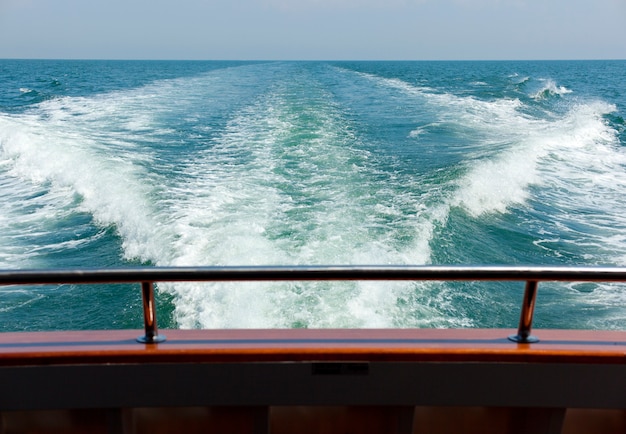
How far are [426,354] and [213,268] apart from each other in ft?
1.82

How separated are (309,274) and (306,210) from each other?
5.20m

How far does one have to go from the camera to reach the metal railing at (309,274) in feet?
4.40

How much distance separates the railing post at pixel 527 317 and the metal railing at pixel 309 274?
7cm

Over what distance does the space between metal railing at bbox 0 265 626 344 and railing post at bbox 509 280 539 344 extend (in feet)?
0.21

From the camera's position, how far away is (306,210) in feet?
21.5

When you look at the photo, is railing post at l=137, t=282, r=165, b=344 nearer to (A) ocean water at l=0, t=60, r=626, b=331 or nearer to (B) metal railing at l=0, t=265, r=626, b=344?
(B) metal railing at l=0, t=265, r=626, b=344

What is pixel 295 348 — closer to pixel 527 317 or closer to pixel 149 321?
pixel 149 321

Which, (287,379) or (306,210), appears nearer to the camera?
(287,379)

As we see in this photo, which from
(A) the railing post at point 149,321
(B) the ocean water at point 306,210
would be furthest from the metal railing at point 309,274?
(B) the ocean water at point 306,210

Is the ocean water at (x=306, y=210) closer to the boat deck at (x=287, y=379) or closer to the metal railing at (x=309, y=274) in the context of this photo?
the boat deck at (x=287, y=379)

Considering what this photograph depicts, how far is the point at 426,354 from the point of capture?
143cm

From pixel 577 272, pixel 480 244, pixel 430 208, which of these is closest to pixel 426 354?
pixel 577 272

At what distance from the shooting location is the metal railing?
1.34 meters

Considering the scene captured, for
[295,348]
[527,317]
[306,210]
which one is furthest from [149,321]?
[306,210]
